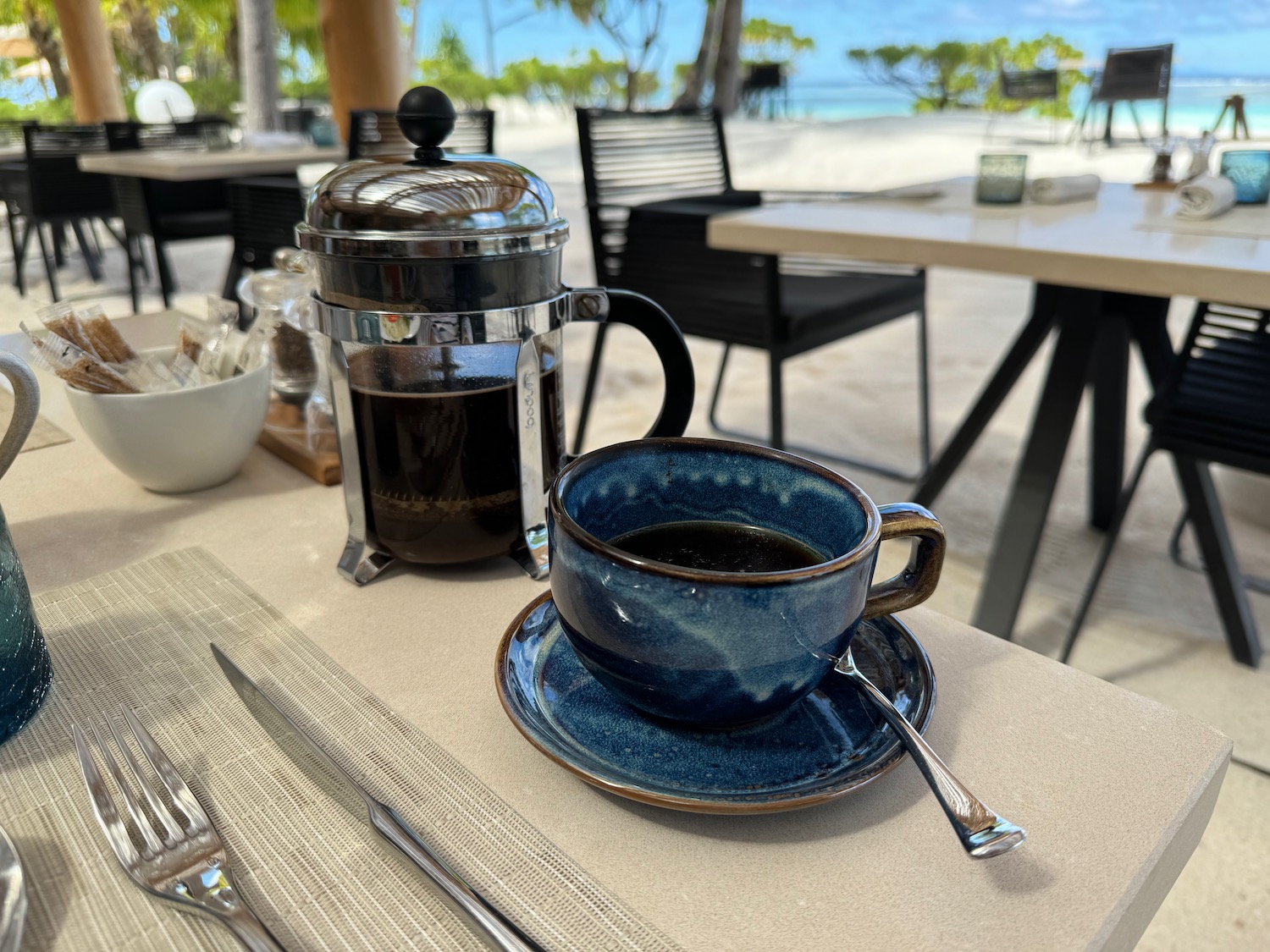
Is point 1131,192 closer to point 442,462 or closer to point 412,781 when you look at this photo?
point 442,462

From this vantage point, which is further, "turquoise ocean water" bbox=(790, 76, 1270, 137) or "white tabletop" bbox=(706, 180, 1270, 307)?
"turquoise ocean water" bbox=(790, 76, 1270, 137)

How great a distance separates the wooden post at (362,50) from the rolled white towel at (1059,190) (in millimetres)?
2641

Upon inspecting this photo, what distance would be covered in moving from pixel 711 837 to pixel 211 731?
207 millimetres

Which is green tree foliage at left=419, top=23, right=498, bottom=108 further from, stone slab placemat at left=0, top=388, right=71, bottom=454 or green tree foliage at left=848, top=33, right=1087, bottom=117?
stone slab placemat at left=0, top=388, right=71, bottom=454

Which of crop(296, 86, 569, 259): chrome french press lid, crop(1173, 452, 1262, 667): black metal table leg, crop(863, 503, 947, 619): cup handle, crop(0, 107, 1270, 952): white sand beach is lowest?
crop(0, 107, 1270, 952): white sand beach

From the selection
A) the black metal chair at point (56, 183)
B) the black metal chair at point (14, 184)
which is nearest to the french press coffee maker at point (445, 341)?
the black metal chair at point (56, 183)

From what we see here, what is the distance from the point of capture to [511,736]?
1.17 feet

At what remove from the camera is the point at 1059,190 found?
4.68 feet

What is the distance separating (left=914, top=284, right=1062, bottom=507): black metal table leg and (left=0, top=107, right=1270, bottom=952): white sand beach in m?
0.17

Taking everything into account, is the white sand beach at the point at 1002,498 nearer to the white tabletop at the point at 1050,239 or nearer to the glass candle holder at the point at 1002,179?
the white tabletop at the point at 1050,239

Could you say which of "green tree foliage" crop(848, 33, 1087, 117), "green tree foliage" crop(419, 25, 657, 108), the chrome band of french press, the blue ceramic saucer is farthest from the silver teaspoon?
"green tree foliage" crop(419, 25, 657, 108)

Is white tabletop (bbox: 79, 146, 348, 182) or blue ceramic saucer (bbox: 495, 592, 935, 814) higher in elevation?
white tabletop (bbox: 79, 146, 348, 182)

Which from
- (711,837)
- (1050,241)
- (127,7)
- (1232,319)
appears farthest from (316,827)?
(127,7)

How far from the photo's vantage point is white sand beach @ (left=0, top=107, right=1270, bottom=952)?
3.07 ft
